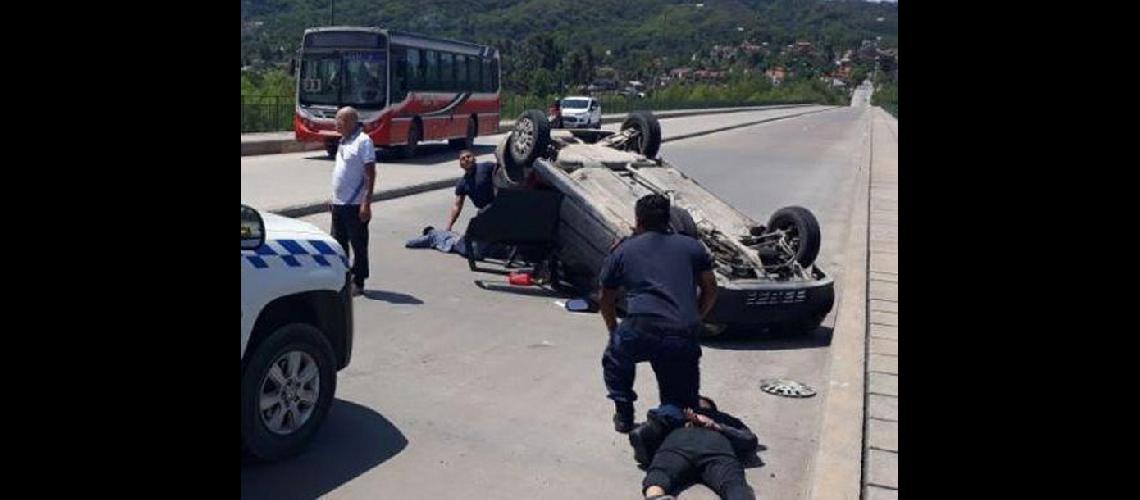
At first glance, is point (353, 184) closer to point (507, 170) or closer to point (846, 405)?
point (507, 170)

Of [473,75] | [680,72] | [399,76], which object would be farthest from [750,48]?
[399,76]

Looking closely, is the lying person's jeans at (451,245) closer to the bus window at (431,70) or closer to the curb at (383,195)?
the curb at (383,195)

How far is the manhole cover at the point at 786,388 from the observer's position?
6.86m

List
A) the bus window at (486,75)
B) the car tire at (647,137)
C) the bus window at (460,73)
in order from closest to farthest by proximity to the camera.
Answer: the car tire at (647,137), the bus window at (460,73), the bus window at (486,75)

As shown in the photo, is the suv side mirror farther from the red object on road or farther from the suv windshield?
the suv windshield

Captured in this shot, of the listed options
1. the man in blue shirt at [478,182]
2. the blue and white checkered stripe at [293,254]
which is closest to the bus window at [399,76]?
the man in blue shirt at [478,182]

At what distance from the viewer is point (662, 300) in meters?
5.27

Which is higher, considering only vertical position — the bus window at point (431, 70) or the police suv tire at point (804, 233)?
the bus window at point (431, 70)

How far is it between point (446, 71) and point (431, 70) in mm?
1097

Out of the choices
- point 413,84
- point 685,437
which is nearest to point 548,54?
point 413,84

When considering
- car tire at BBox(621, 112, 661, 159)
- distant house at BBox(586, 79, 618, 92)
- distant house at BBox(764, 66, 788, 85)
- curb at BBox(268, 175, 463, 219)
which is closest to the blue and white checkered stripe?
car tire at BBox(621, 112, 661, 159)

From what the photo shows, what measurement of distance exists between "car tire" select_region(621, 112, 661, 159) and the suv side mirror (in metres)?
6.68

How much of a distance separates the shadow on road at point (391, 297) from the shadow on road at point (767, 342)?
2.47 m
